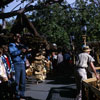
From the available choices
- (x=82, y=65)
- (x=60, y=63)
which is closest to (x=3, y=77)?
(x=82, y=65)

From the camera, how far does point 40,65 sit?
529 inches

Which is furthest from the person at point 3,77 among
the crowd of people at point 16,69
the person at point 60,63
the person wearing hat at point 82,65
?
the person at point 60,63

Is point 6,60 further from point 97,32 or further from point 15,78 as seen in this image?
point 97,32

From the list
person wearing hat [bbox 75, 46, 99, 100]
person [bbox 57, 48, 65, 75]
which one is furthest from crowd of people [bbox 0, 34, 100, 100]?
person [bbox 57, 48, 65, 75]

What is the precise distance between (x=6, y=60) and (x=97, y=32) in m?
32.1

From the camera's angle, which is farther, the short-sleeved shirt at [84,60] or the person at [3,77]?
the short-sleeved shirt at [84,60]

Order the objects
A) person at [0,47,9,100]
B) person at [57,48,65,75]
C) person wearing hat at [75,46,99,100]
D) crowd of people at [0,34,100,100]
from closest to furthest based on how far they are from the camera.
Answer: person at [0,47,9,100] < crowd of people at [0,34,100,100] < person wearing hat at [75,46,99,100] < person at [57,48,65,75]

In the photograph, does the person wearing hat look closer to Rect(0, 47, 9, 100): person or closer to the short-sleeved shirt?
the short-sleeved shirt

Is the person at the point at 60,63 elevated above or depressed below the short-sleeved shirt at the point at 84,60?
below

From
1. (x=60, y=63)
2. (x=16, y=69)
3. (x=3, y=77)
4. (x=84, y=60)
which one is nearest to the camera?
(x=3, y=77)

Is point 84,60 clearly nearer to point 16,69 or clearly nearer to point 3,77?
point 16,69

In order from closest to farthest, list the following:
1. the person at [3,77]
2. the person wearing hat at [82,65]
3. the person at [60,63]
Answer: the person at [3,77]
the person wearing hat at [82,65]
the person at [60,63]

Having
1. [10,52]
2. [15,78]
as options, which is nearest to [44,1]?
[10,52]

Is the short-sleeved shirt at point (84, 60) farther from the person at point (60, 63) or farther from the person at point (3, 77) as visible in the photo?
the person at point (60, 63)
